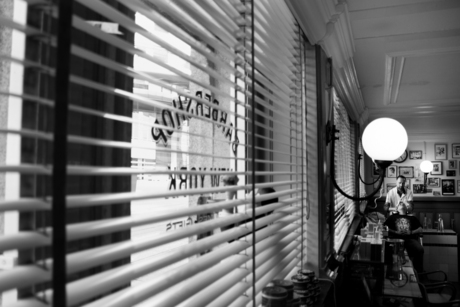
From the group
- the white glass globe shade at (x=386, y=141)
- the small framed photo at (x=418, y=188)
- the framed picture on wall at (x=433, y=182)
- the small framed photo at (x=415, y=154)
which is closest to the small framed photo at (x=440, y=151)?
the small framed photo at (x=415, y=154)

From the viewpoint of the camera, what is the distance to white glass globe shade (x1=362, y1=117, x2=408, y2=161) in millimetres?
2330

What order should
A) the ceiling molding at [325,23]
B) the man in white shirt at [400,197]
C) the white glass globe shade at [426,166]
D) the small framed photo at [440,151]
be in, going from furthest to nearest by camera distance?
the small framed photo at [440,151], the white glass globe shade at [426,166], the man in white shirt at [400,197], the ceiling molding at [325,23]

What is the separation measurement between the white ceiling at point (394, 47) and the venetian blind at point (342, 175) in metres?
0.32

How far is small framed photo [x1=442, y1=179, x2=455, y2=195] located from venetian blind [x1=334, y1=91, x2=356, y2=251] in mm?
3396

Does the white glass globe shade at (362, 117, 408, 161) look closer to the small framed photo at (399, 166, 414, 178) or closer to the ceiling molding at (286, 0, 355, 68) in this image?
the ceiling molding at (286, 0, 355, 68)

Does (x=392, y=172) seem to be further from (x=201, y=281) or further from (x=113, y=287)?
(x=113, y=287)

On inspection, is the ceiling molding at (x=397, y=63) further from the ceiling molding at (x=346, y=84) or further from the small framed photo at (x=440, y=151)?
the small framed photo at (x=440, y=151)

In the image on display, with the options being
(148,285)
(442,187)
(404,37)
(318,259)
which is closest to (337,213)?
(318,259)

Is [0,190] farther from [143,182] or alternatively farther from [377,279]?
[377,279]

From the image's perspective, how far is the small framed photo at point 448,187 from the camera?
8211mm

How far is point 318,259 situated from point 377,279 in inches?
40.4

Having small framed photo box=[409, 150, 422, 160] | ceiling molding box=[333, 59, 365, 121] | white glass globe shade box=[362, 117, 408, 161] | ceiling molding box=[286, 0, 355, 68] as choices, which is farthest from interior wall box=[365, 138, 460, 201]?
white glass globe shade box=[362, 117, 408, 161]

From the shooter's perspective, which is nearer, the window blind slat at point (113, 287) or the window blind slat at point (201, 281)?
the window blind slat at point (113, 287)

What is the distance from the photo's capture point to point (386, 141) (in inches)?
91.8
